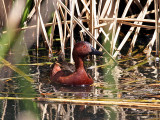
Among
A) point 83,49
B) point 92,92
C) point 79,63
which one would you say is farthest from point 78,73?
point 92,92

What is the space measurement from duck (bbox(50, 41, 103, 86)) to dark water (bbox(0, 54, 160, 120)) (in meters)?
0.13

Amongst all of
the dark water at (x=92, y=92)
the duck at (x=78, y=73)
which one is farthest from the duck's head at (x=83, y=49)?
the dark water at (x=92, y=92)

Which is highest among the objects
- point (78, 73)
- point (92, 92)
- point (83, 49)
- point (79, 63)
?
point (83, 49)

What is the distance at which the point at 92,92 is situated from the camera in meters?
5.23

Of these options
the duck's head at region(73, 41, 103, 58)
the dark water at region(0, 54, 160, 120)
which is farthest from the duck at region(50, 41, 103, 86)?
the dark water at region(0, 54, 160, 120)

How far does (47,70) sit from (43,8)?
1.86 m

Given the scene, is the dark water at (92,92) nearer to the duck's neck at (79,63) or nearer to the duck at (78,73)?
the duck at (78,73)

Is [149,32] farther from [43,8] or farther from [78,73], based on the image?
[78,73]

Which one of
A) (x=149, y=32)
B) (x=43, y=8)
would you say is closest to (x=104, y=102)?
(x=43, y=8)

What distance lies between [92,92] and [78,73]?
587 millimetres

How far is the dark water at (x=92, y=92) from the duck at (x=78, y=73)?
13cm

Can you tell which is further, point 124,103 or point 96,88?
point 96,88

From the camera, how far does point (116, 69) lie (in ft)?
21.1

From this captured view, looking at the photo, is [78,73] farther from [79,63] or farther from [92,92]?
[92,92]
